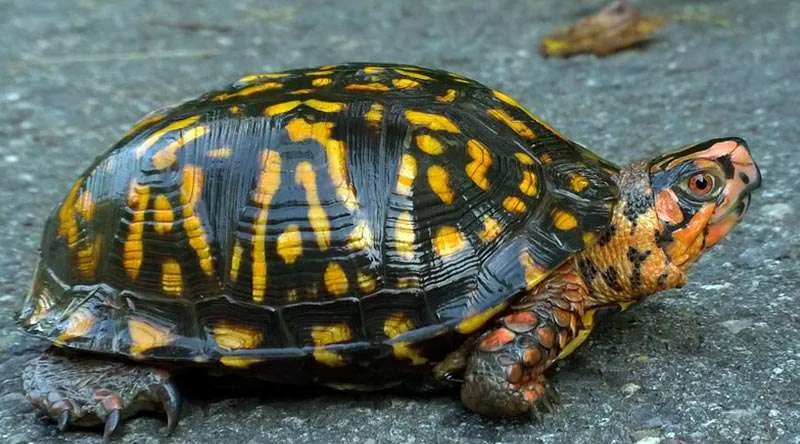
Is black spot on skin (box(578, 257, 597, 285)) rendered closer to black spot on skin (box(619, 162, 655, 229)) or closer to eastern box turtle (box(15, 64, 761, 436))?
eastern box turtle (box(15, 64, 761, 436))

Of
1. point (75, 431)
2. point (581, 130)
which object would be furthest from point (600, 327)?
point (581, 130)

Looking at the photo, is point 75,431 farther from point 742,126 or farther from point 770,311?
point 742,126

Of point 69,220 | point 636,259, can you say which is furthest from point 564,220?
point 69,220

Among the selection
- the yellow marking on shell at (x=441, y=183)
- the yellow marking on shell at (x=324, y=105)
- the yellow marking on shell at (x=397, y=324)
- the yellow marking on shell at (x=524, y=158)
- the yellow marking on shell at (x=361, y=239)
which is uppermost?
the yellow marking on shell at (x=324, y=105)

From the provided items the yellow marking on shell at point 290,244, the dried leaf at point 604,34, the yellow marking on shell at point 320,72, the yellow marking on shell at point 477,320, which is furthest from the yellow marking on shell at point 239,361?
the dried leaf at point 604,34

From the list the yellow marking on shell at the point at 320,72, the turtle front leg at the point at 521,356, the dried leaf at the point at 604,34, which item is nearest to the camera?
the turtle front leg at the point at 521,356

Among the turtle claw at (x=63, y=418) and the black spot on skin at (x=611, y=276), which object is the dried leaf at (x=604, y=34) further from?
the turtle claw at (x=63, y=418)

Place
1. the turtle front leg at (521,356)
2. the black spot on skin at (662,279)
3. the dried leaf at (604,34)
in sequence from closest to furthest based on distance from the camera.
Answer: the turtle front leg at (521,356) → the black spot on skin at (662,279) → the dried leaf at (604,34)
